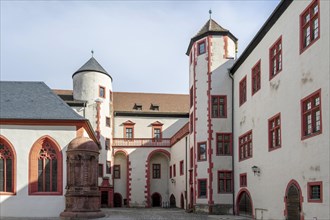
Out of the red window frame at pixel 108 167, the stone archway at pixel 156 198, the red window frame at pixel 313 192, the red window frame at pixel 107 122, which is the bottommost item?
the stone archway at pixel 156 198

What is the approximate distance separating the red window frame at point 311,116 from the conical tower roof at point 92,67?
87.7ft

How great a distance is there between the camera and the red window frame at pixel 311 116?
15344 millimetres

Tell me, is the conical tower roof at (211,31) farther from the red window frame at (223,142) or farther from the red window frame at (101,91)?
the red window frame at (101,91)

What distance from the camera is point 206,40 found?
29.2m

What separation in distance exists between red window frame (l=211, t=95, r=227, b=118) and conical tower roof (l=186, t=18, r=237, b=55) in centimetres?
417

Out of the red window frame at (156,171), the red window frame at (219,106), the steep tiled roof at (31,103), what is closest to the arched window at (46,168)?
the steep tiled roof at (31,103)

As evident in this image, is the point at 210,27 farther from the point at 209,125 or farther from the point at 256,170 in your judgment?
the point at 256,170

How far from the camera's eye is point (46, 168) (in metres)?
22.4

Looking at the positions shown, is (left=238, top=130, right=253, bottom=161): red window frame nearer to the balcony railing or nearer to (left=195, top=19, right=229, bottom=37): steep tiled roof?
(left=195, top=19, right=229, bottom=37): steep tiled roof

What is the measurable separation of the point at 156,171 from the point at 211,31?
63.1 ft

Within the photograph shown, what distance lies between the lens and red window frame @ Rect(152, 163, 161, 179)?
44.1 m

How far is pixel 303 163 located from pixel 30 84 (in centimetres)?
1618

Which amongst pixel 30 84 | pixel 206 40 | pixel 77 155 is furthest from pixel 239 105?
pixel 30 84

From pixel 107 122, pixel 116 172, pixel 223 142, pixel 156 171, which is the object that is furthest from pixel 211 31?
pixel 116 172
